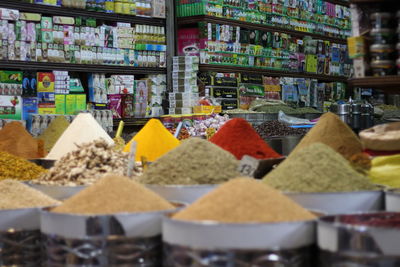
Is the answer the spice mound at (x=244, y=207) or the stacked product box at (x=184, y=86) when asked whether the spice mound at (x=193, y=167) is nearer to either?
the spice mound at (x=244, y=207)

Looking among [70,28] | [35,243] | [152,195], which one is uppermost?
[70,28]

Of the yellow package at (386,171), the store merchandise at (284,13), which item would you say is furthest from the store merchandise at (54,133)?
the store merchandise at (284,13)

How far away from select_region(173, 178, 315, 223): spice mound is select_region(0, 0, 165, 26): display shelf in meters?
4.12

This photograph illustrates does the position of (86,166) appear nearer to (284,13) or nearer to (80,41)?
(80,41)

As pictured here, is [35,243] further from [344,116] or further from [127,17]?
[127,17]

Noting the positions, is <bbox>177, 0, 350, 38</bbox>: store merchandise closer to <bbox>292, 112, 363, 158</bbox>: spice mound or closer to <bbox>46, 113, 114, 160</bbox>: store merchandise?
<bbox>46, 113, 114, 160</bbox>: store merchandise

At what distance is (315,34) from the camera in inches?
353

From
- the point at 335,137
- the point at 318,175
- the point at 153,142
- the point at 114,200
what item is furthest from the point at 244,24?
the point at 114,200

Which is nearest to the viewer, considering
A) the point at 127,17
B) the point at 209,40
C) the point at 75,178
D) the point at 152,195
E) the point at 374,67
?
the point at 152,195

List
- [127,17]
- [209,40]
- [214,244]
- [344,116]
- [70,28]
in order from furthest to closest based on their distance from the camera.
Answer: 1. [209,40]
2. [127,17]
3. [70,28]
4. [344,116]
5. [214,244]

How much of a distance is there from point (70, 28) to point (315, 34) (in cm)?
412

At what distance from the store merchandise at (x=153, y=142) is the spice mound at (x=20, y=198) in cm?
82

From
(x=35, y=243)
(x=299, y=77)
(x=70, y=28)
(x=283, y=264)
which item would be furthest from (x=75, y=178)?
(x=299, y=77)

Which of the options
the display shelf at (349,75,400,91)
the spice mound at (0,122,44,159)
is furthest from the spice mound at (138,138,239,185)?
the spice mound at (0,122,44,159)
